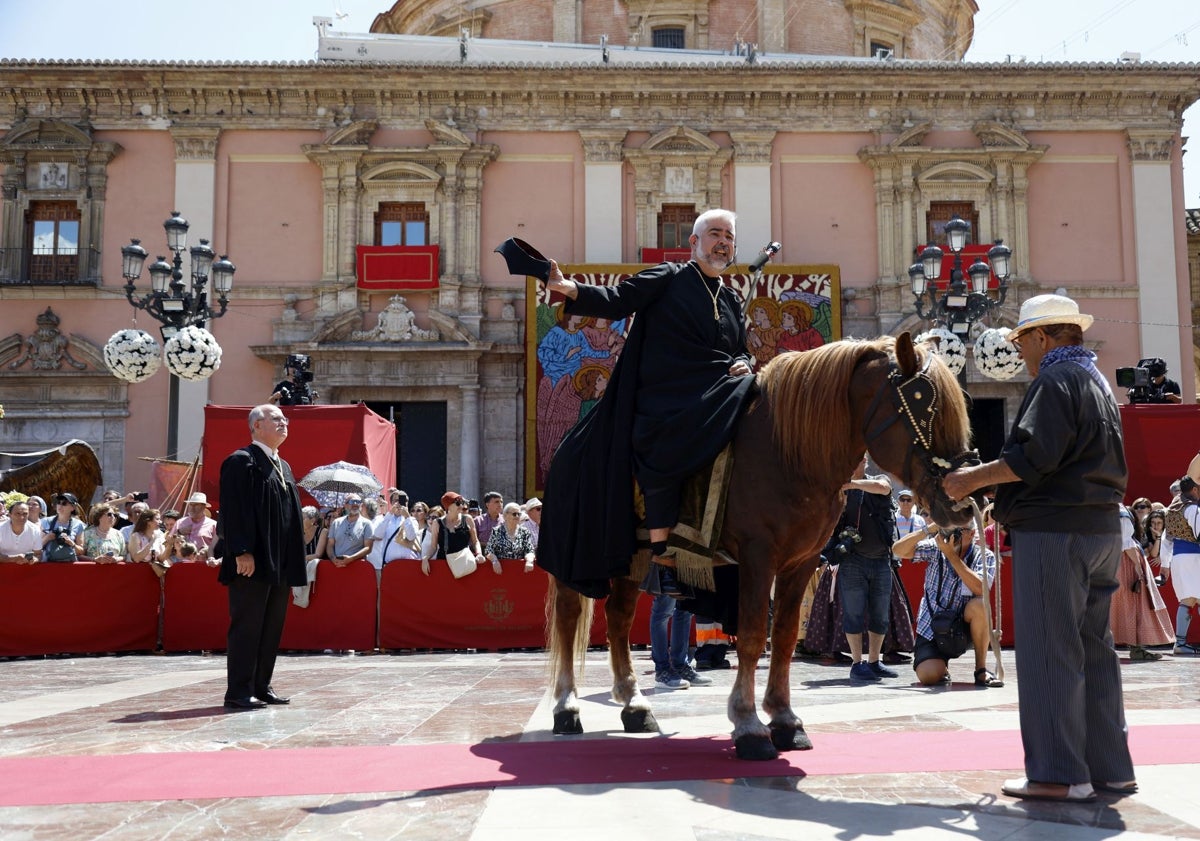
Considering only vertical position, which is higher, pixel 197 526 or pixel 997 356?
pixel 997 356

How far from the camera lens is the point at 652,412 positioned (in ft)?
16.5

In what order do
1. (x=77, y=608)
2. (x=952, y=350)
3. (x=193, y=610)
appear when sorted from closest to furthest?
(x=77, y=608) < (x=193, y=610) < (x=952, y=350)

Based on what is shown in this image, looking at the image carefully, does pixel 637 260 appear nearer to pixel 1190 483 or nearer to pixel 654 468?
pixel 1190 483

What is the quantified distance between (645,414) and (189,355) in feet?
33.0

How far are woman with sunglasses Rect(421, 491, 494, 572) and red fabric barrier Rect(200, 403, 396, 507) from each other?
15.0 ft

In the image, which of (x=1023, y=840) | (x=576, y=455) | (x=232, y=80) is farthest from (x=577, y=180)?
(x=1023, y=840)

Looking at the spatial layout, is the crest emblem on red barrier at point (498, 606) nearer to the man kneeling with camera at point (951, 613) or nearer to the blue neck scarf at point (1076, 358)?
the man kneeling with camera at point (951, 613)

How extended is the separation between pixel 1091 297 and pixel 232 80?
64.4ft

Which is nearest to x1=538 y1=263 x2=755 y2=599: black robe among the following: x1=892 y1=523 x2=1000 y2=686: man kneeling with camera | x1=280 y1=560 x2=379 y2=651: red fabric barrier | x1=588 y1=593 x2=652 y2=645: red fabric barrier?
x1=892 y1=523 x2=1000 y2=686: man kneeling with camera

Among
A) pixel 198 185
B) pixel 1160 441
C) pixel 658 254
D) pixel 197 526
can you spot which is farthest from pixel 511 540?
pixel 198 185

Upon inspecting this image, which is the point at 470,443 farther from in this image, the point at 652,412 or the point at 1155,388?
the point at 652,412

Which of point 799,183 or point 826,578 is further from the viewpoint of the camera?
point 799,183

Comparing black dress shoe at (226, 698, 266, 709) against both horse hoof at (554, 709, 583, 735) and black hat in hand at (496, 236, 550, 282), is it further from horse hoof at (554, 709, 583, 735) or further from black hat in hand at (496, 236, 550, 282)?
black hat in hand at (496, 236, 550, 282)

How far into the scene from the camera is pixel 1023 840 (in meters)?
3.27
